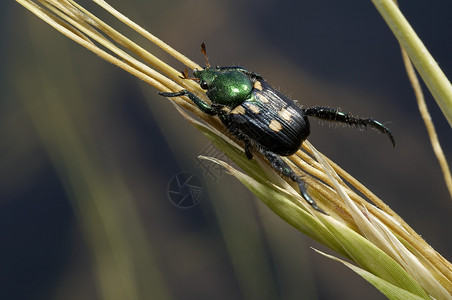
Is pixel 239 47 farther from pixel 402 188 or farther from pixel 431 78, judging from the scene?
pixel 431 78

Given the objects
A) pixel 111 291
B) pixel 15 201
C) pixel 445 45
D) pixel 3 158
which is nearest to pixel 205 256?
pixel 111 291

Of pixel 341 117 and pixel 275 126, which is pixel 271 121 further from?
pixel 341 117

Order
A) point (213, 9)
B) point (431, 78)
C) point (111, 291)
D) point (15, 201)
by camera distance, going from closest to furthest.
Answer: point (431, 78) → point (111, 291) → point (15, 201) → point (213, 9)

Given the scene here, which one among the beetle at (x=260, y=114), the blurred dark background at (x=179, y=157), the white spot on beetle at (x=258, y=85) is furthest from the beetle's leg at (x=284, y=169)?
the blurred dark background at (x=179, y=157)

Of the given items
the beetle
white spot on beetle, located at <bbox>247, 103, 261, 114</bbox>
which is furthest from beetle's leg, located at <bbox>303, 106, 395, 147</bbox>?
white spot on beetle, located at <bbox>247, 103, 261, 114</bbox>

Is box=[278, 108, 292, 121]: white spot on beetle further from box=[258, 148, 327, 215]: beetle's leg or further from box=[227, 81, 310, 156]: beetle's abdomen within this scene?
box=[258, 148, 327, 215]: beetle's leg

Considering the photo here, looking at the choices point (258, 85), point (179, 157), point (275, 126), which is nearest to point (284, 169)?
point (275, 126)
